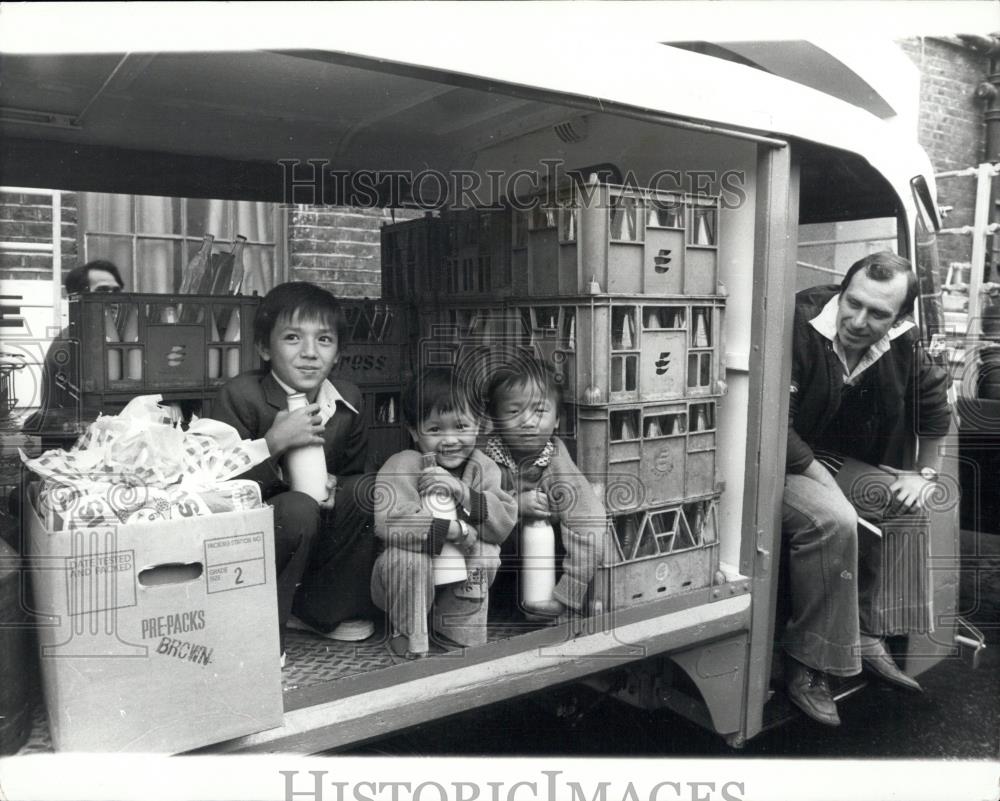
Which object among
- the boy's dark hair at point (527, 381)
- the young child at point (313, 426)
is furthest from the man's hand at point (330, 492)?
the boy's dark hair at point (527, 381)

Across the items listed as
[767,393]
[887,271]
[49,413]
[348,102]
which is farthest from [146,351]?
[887,271]

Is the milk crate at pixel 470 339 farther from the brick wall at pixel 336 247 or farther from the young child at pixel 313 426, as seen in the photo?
the brick wall at pixel 336 247

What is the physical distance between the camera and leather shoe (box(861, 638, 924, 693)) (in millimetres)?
3070

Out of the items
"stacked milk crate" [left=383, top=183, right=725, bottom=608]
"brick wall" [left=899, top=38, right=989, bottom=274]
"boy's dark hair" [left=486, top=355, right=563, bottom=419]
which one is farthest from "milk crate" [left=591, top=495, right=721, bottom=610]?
"brick wall" [left=899, top=38, right=989, bottom=274]

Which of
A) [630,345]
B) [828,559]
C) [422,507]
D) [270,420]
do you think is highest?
[630,345]

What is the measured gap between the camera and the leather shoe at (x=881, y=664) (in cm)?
307

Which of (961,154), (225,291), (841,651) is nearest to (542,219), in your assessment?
(225,291)

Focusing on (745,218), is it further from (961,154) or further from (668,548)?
(961,154)

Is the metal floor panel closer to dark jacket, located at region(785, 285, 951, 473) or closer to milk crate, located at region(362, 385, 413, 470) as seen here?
milk crate, located at region(362, 385, 413, 470)

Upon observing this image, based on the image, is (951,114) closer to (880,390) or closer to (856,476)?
(880,390)

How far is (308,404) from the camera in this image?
2.40 m

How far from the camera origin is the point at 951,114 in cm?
634

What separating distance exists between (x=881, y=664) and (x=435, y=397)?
198 centimetres

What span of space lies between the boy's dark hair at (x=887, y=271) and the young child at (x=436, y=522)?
1.41m
